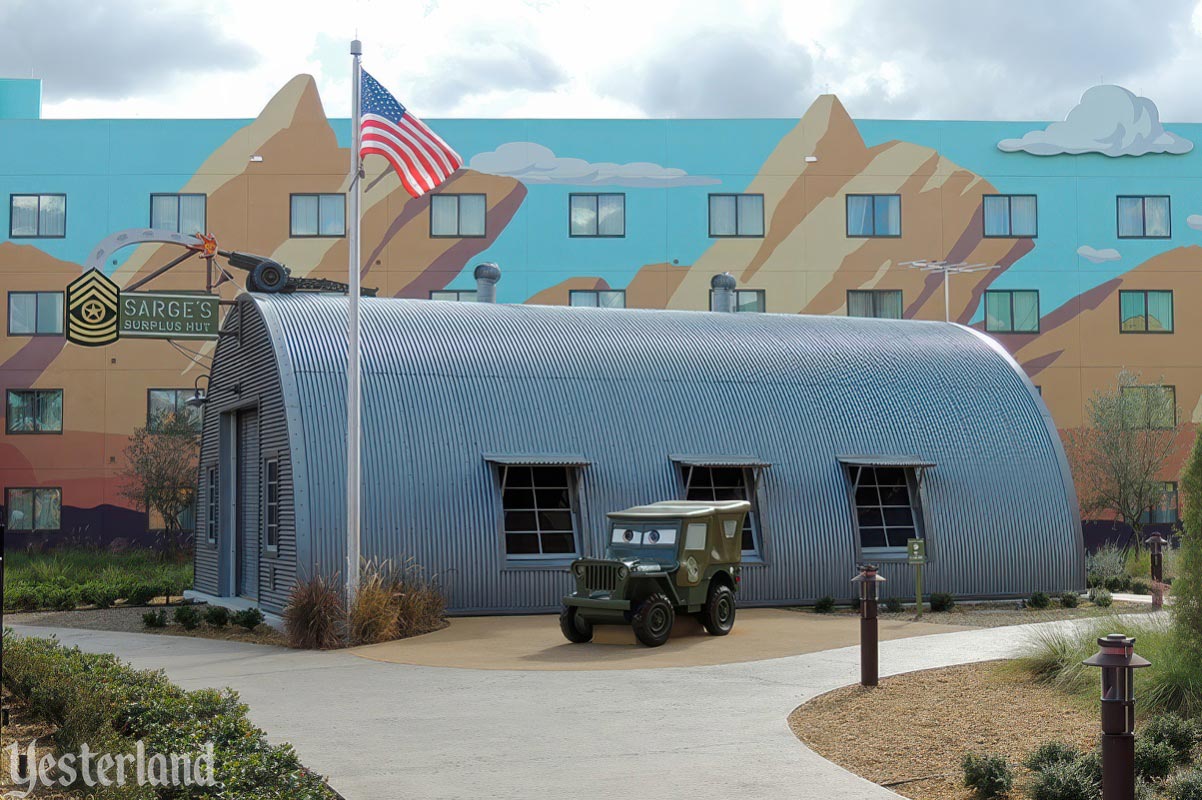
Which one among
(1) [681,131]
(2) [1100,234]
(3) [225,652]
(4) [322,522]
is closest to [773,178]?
(1) [681,131]

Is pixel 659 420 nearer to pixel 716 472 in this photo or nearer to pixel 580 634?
pixel 716 472

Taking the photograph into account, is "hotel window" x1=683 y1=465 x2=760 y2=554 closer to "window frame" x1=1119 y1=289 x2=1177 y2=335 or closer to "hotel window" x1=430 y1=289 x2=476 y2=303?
"hotel window" x1=430 y1=289 x2=476 y2=303

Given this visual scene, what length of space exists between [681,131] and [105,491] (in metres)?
21.7

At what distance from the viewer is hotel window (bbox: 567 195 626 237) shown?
144 ft

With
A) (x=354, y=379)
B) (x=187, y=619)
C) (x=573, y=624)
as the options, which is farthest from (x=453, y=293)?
(x=573, y=624)

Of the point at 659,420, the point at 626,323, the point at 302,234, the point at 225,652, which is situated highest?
the point at 302,234

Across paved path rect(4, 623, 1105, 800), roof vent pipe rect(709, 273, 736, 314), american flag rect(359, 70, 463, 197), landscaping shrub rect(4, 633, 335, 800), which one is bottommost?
paved path rect(4, 623, 1105, 800)

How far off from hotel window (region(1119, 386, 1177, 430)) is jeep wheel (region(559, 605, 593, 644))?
25748 millimetres

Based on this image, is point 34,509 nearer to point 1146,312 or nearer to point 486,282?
point 486,282

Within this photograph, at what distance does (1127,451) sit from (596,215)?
702 inches

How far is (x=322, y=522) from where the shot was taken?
1936 cm

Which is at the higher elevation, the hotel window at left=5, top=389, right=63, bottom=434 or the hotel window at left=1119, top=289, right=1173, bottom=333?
the hotel window at left=1119, top=289, right=1173, bottom=333

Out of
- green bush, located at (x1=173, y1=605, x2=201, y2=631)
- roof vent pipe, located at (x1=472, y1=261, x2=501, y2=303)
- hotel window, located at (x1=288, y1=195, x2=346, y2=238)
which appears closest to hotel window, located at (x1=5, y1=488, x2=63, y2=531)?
hotel window, located at (x1=288, y1=195, x2=346, y2=238)

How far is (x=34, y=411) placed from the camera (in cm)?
4250
